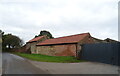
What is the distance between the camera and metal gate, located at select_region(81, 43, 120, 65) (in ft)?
39.4

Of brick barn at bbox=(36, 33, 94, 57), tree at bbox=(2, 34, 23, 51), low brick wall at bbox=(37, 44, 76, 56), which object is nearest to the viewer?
brick barn at bbox=(36, 33, 94, 57)

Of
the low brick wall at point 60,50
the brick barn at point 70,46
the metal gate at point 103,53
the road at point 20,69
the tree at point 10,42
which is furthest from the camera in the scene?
the tree at point 10,42

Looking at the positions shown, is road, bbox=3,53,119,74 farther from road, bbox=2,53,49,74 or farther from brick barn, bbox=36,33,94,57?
brick barn, bbox=36,33,94,57

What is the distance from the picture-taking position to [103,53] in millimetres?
13602

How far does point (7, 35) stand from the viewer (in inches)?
2056

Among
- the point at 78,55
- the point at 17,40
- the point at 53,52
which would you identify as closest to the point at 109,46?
the point at 78,55

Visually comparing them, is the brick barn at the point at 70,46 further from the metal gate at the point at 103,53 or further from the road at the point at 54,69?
the road at the point at 54,69

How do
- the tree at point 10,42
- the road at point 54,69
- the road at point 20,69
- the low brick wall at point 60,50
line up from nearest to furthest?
the road at point 20,69, the road at point 54,69, the low brick wall at point 60,50, the tree at point 10,42

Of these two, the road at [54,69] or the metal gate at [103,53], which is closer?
the road at [54,69]

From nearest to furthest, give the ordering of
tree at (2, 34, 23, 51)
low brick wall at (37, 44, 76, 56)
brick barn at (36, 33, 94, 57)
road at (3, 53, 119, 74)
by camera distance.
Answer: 1. road at (3, 53, 119, 74)
2. brick barn at (36, 33, 94, 57)
3. low brick wall at (37, 44, 76, 56)
4. tree at (2, 34, 23, 51)

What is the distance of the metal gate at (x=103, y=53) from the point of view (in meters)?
12.0

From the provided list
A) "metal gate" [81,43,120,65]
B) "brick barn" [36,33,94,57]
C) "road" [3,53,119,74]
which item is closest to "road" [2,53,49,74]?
"road" [3,53,119,74]

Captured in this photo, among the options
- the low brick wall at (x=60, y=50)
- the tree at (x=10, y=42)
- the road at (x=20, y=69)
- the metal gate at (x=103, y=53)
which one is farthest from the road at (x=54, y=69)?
the tree at (x=10, y=42)

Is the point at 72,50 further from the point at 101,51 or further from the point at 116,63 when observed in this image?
the point at 116,63
